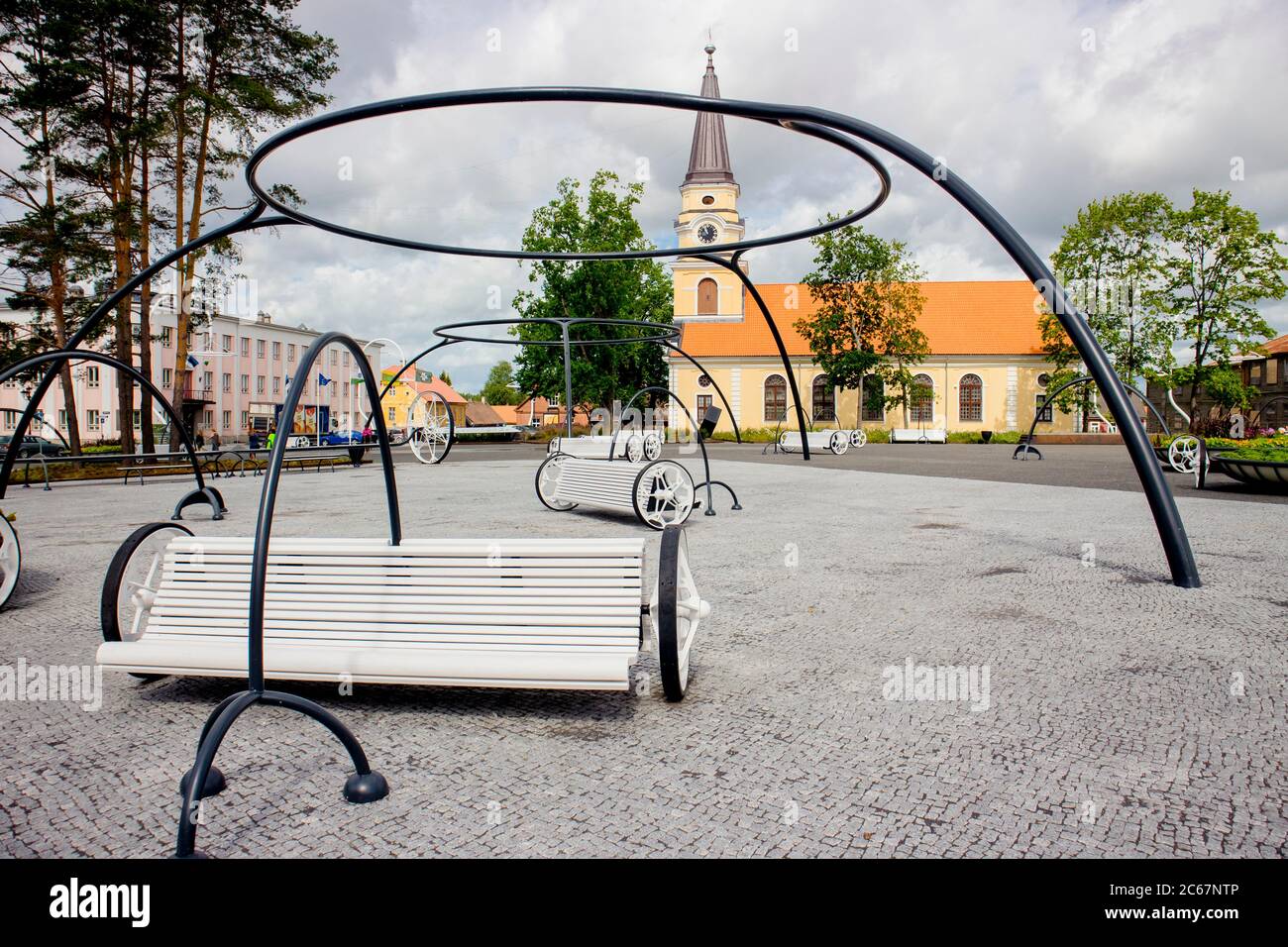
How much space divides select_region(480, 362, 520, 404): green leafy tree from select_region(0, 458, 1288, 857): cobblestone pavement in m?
145

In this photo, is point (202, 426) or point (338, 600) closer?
point (338, 600)

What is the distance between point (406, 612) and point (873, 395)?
53411 millimetres

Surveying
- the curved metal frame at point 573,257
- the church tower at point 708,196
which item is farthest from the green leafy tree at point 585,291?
the curved metal frame at point 573,257

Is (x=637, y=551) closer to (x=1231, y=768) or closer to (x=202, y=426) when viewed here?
(x=1231, y=768)

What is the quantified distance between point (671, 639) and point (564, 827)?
115 cm

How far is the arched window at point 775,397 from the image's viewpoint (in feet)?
197

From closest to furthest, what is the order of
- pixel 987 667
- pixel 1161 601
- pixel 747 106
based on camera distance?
pixel 987 667, pixel 747 106, pixel 1161 601

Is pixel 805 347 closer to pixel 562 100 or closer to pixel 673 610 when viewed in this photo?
pixel 562 100

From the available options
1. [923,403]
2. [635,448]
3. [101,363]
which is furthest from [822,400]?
[101,363]

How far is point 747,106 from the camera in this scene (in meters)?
5.08

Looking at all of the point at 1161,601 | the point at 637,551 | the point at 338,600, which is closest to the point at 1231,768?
the point at 637,551

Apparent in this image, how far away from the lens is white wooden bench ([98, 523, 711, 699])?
143 inches

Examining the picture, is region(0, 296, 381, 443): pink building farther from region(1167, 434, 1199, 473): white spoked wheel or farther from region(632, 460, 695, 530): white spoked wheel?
region(632, 460, 695, 530): white spoked wheel

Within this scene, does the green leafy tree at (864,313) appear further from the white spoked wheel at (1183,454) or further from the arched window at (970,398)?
the white spoked wheel at (1183,454)
